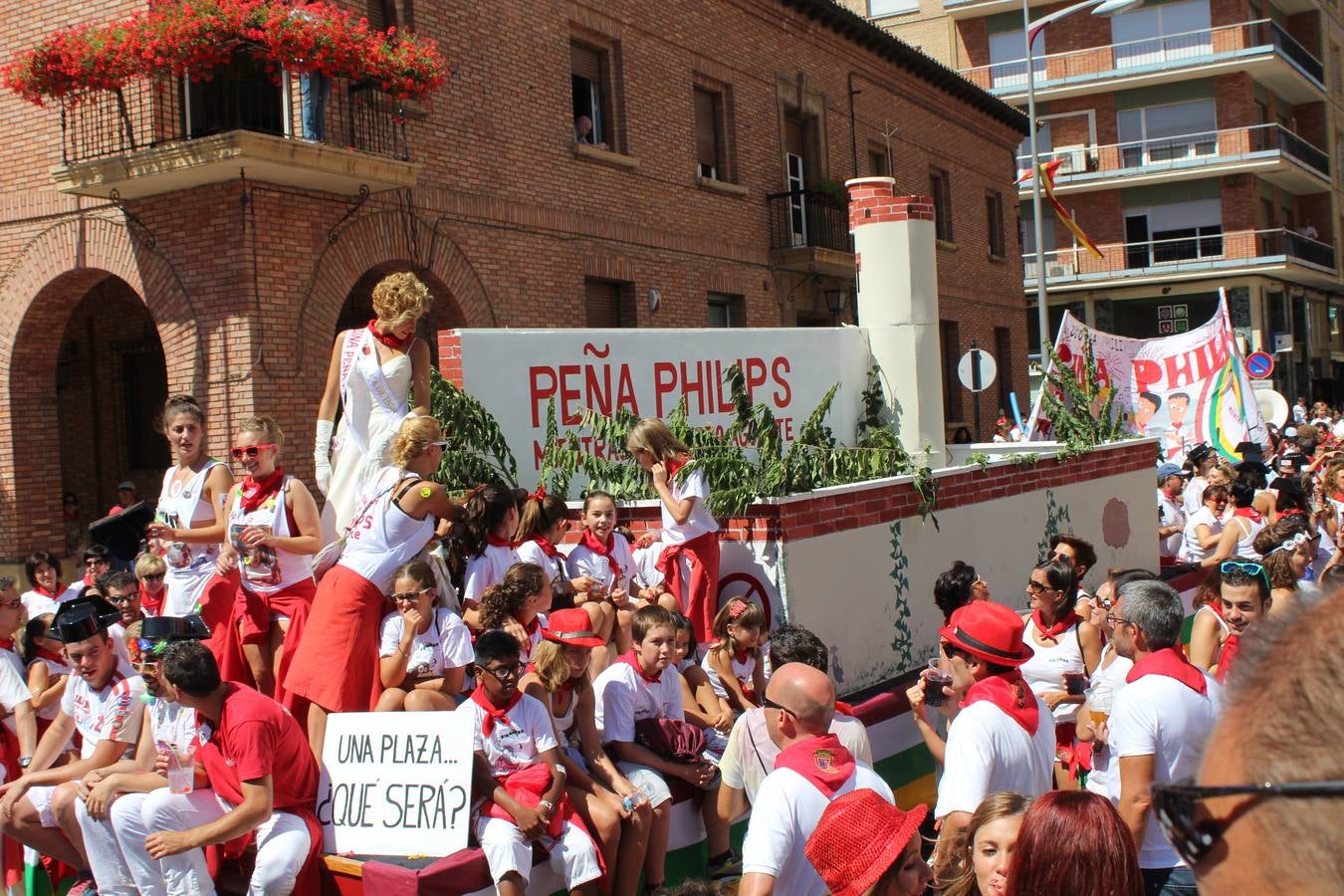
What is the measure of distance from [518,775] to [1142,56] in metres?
40.7

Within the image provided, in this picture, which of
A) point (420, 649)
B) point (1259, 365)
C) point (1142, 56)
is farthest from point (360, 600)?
point (1142, 56)

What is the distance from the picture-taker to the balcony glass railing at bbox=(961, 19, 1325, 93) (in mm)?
38906

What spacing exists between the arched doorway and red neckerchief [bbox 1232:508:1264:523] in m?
12.1

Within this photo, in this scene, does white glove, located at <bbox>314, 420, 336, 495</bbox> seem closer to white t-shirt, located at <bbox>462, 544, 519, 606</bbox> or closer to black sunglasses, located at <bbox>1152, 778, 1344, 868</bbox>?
white t-shirt, located at <bbox>462, 544, 519, 606</bbox>

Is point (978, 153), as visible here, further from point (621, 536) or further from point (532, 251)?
point (621, 536)

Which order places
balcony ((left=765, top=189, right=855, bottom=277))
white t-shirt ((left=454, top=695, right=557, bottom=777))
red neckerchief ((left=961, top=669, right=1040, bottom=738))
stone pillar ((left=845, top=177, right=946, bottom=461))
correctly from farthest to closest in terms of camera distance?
balcony ((left=765, top=189, right=855, bottom=277)) < stone pillar ((left=845, top=177, right=946, bottom=461)) < white t-shirt ((left=454, top=695, right=557, bottom=777)) < red neckerchief ((left=961, top=669, right=1040, bottom=738))

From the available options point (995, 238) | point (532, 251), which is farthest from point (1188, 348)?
point (995, 238)

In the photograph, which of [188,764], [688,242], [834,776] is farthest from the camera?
[688,242]

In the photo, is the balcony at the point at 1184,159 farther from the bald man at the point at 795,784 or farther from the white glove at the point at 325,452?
the bald man at the point at 795,784

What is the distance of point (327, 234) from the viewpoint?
43.2 ft

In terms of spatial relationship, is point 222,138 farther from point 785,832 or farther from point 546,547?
point 785,832

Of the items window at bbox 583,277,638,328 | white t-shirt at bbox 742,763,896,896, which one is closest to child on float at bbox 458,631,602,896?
white t-shirt at bbox 742,763,896,896

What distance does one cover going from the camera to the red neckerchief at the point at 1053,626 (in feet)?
20.2

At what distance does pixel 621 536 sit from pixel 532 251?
8.91m
